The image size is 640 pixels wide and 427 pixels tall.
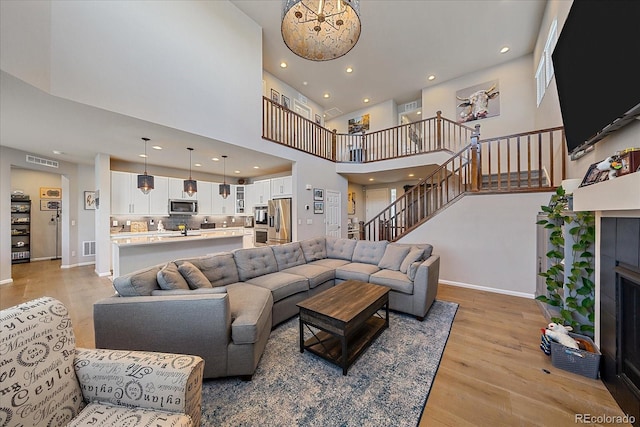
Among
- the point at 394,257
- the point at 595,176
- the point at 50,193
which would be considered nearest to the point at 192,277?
the point at 394,257

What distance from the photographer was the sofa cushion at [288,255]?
11.7 feet

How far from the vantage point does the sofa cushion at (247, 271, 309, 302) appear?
2719 millimetres

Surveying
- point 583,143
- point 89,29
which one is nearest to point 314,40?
point 89,29

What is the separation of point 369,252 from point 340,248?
0.57 m

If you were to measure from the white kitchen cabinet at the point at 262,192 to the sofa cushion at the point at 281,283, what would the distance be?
3.69 meters

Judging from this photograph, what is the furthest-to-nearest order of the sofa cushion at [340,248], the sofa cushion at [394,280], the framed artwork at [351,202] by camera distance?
the framed artwork at [351,202]
the sofa cushion at [340,248]
the sofa cushion at [394,280]

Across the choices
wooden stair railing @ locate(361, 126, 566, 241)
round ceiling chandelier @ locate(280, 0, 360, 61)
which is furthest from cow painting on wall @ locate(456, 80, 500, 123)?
round ceiling chandelier @ locate(280, 0, 360, 61)

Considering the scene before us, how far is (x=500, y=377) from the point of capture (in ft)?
6.23

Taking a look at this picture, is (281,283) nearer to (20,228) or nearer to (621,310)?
(621,310)

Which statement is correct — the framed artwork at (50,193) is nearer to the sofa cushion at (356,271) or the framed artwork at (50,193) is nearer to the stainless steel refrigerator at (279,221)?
the stainless steel refrigerator at (279,221)

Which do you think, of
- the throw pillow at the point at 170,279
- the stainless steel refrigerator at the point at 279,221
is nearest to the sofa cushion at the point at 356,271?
the throw pillow at the point at 170,279

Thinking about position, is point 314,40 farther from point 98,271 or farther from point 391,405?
point 98,271

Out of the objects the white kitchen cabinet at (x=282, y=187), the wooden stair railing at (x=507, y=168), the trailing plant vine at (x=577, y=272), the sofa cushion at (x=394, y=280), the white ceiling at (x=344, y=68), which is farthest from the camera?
the white kitchen cabinet at (x=282, y=187)

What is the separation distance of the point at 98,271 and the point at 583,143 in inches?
318
